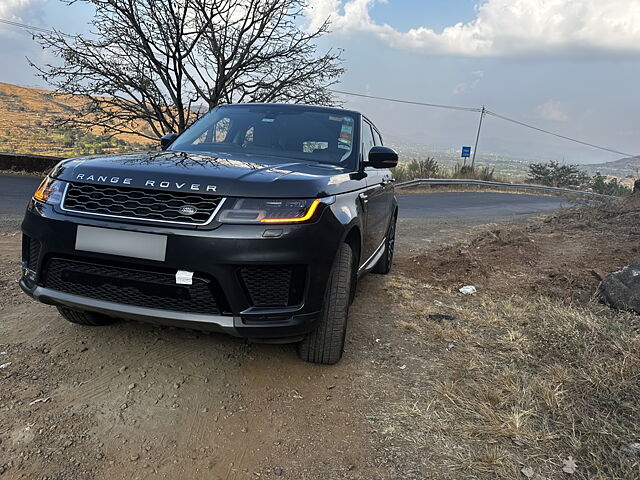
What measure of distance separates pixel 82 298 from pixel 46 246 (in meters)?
0.32

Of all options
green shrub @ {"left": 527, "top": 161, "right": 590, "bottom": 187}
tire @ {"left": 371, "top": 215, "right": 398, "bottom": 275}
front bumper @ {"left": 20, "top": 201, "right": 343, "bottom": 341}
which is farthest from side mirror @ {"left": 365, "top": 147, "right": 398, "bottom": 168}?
green shrub @ {"left": 527, "top": 161, "right": 590, "bottom": 187}

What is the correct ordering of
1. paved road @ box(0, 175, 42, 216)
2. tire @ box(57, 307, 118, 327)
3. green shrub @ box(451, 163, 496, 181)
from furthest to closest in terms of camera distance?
green shrub @ box(451, 163, 496, 181) < paved road @ box(0, 175, 42, 216) < tire @ box(57, 307, 118, 327)

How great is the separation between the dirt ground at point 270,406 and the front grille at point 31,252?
63cm

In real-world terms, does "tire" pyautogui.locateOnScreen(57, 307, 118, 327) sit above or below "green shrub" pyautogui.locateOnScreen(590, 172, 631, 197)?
below

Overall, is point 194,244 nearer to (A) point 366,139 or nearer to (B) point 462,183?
(A) point 366,139

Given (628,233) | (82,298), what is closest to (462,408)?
(82,298)

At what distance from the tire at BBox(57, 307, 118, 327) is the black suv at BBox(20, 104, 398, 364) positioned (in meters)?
0.53

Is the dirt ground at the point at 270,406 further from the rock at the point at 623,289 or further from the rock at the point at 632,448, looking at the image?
the rock at the point at 623,289

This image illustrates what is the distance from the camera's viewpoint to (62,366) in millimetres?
2557

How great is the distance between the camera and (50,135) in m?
14.3

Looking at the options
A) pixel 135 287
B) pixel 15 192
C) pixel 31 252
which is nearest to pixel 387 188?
pixel 135 287

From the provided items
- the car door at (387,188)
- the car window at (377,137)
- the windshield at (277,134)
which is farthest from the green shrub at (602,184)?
the windshield at (277,134)

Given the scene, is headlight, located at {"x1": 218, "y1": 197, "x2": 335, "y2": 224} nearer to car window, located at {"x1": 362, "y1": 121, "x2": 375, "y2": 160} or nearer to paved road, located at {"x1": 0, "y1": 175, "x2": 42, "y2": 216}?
car window, located at {"x1": 362, "y1": 121, "x2": 375, "y2": 160}

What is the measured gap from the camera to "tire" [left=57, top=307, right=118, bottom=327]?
2.90 m
